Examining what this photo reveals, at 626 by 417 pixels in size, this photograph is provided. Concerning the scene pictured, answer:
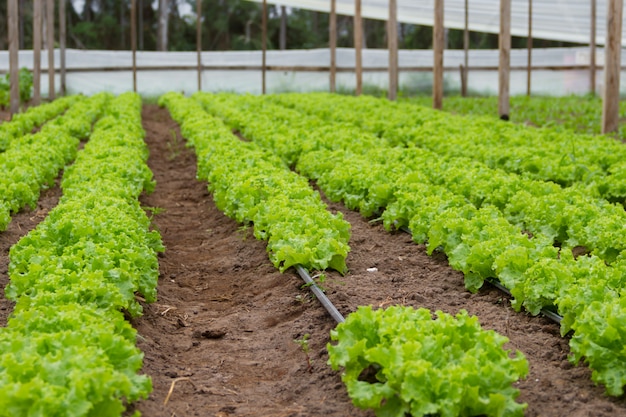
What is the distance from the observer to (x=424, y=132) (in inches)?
681

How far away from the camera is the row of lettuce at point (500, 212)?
6.18 m

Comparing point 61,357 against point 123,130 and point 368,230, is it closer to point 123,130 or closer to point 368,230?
point 368,230

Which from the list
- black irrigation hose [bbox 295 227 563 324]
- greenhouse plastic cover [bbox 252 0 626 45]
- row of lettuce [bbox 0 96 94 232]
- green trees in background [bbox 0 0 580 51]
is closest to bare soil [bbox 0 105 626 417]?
black irrigation hose [bbox 295 227 563 324]

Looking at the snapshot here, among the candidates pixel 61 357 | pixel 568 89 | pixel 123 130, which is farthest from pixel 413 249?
pixel 568 89

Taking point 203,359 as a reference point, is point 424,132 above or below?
Result: above

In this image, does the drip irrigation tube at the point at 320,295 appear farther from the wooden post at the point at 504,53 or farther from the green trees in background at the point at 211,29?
the green trees in background at the point at 211,29

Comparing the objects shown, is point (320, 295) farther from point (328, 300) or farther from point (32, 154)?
point (32, 154)

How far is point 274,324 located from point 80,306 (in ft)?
6.83

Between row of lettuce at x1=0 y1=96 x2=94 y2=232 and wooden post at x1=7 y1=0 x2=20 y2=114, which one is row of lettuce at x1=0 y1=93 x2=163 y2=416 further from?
wooden post at x1=7 y1=0 x2=20 y2=114

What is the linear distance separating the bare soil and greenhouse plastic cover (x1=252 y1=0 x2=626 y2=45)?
21.6 metres

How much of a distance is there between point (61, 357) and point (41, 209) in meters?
7.49

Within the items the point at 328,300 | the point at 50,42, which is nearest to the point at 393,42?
the point at 50,42

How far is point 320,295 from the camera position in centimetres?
742

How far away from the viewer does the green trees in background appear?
5488cm
